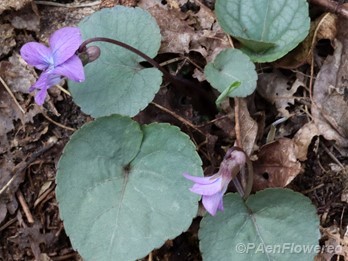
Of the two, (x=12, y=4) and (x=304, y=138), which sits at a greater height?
(x=12, y=4)

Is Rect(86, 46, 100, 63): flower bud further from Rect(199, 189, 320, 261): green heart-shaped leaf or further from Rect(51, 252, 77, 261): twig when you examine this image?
Rect(51, 252, 77, 261): twig

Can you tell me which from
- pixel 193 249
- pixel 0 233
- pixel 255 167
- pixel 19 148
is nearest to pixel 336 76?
pixel 255 167

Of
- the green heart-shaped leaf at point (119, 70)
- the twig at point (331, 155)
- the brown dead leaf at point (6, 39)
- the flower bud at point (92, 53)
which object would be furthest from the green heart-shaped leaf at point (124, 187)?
the brown dead leaf at point (6, 39)

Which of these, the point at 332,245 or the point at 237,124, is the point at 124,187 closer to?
the point at 237,124

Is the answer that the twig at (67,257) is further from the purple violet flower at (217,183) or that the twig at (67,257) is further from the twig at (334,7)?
the twig at (334,7)

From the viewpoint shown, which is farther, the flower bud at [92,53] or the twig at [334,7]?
the twig at [334,7]

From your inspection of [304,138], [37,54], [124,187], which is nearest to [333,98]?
[304,138]

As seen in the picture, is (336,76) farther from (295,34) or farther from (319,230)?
(319,230)
